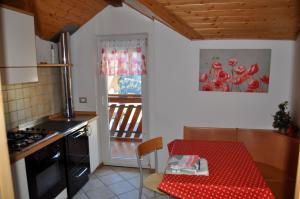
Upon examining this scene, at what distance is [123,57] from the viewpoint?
136 inches

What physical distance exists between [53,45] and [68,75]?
0.48 m

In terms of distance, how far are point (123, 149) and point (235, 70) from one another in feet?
7.09

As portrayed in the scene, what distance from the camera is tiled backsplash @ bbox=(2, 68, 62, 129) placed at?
2635 mm

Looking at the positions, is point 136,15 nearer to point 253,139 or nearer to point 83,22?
point 83,22

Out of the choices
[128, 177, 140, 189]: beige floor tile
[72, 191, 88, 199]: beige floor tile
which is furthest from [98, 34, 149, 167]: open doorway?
[72, 191, 88, 199]: beige floor tile

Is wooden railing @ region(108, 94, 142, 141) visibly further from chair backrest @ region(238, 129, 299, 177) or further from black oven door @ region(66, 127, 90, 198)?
chair backrest @ region(238, 129, 299, 177)

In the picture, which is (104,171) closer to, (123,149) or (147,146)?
(123,149)

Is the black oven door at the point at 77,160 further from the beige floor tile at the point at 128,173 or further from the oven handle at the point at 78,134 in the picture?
the beige floor tile at the point at 128,173

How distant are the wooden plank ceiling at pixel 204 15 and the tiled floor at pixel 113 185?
2.04 meters

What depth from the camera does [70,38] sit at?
345 cm

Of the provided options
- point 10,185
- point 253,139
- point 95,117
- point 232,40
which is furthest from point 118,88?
point 10,185

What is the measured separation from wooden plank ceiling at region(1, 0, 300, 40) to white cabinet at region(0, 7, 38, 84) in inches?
11.8

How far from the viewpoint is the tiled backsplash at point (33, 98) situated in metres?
2.63

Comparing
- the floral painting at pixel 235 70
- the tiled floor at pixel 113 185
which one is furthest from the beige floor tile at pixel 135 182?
the floral painting at pixel 235 70
